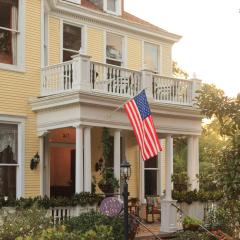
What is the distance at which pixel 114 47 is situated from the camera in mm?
22078

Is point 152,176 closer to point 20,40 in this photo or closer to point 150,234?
point 150,234

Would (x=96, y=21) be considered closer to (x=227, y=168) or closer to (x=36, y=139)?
(x=36, y=139)

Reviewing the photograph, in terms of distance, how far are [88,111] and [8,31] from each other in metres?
3.70

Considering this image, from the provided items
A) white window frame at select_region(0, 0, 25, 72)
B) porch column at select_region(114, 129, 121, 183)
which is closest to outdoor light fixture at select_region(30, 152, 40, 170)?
porch column at select_region(114, 129, 121, 183)

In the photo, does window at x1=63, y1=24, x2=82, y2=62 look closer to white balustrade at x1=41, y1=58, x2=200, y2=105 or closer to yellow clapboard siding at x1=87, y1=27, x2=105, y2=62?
yellow clapboard siding at x1=87, y1=27, x2=105, y2=62

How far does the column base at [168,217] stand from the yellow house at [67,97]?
0.16ft

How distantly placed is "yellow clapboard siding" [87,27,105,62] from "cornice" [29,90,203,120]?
374 centimetres

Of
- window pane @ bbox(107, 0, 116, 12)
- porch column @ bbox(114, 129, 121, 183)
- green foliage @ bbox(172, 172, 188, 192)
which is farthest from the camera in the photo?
window pane @ bbox(107, 0, 116, 12)

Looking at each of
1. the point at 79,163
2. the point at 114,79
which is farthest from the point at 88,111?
the point at 79,163

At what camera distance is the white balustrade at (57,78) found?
56.0 ft

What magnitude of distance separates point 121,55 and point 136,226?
9041 millimetres

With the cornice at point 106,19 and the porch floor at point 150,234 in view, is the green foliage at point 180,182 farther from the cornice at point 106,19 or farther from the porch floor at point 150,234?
the cornice at point 106,19

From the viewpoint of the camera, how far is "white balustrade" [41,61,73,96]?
56.0 ft

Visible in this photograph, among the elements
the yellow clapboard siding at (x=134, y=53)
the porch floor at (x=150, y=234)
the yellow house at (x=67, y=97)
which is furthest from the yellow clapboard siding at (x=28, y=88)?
the yellow clapboard siding at (x=134, y=53)
